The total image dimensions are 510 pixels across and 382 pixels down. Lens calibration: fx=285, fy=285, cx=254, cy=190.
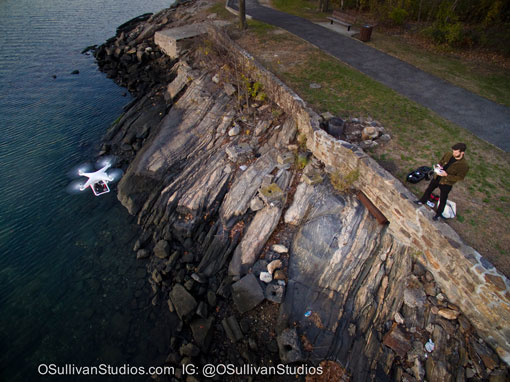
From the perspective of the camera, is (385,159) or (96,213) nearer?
(385,159)

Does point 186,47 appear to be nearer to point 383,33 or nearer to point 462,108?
point 383,33

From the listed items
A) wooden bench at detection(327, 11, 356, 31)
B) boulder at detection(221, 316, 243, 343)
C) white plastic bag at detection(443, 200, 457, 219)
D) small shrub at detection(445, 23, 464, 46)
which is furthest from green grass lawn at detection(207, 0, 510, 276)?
boulder at detection(221, 316, 243, 343)

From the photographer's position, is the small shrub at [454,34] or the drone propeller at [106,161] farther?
the small shrub at [454,34]

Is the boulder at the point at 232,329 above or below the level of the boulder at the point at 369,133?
below

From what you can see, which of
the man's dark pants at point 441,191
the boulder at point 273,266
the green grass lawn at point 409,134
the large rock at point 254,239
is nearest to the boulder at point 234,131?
the green grass lawn at point 409,134

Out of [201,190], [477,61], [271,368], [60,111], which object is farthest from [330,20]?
[271,368]

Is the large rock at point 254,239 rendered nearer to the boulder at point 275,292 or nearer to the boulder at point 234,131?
the boulder at point 275,292

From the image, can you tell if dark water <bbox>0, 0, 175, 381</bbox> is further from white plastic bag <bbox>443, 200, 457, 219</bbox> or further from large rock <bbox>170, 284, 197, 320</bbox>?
white plastic bag <bbox>443, 200, 457, 219</bbox>
